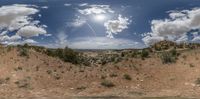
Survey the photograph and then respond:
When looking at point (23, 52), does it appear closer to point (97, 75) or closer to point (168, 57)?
point (97, 75)

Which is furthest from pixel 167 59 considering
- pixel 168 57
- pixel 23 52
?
pixel 23 52

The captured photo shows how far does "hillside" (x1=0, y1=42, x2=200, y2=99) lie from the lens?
3800cm

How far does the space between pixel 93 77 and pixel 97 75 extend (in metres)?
0.63

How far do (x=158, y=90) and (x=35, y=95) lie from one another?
1032 centimetres

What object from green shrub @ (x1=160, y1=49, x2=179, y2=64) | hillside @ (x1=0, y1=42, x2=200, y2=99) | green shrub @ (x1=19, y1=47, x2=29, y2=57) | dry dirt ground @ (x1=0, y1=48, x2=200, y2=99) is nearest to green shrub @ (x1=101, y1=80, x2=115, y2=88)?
hillside @ (x1=0, y1=42, x2=200, y2=99)

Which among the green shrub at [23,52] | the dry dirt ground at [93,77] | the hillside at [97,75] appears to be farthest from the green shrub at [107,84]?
the green shrub at [23,52]

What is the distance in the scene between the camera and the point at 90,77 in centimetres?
4097

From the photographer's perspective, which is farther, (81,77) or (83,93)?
(81,77)

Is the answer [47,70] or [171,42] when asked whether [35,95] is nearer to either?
[47,70]

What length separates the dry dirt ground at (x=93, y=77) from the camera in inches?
1490

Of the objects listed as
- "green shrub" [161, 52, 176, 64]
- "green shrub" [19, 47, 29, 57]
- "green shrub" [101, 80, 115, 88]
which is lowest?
"green shrub" [101, 80, 115, 88]

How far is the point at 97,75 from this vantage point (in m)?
41.5

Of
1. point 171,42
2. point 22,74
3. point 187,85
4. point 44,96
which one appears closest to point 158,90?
point 187,85

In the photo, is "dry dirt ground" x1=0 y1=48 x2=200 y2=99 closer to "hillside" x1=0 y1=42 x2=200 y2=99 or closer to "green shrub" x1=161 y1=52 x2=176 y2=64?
"hillside" x1=0 y1=42 x2=200 y2=99
